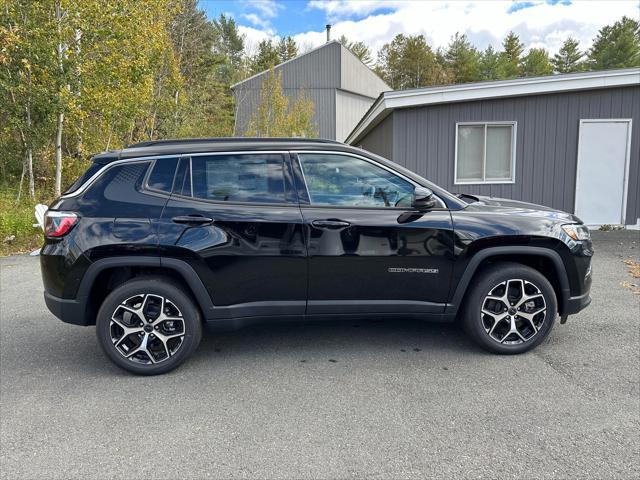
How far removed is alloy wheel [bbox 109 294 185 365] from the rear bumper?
0.26m

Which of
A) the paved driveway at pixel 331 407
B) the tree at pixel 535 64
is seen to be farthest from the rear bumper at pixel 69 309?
the tree at pixel 535 64

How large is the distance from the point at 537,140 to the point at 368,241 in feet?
26.3

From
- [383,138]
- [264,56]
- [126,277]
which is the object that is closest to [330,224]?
[126,277]

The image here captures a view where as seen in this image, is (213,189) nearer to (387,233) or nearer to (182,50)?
(387,233)

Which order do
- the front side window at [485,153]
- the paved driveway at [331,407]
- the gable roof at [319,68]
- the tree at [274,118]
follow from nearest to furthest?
the paved driveway at [331,407]
the front side window at [485,153]
the tree at [274,118]
the gable roof at [319,68]

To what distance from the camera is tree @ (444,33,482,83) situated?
47.8 m

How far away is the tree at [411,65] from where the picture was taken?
163 feet

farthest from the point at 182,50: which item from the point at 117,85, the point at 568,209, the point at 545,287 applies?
the point at 545,287

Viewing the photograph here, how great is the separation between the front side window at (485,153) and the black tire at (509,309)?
649cm

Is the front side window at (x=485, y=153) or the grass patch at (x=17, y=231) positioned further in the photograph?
the front side window at (x=485, y=153)

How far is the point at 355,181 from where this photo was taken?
11.4 ft

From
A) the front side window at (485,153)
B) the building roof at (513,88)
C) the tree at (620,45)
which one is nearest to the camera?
the building roof at (513,88)

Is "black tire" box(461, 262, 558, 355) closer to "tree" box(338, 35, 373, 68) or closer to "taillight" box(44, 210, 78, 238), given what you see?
"taillight" box(44, 210, 78, 238)

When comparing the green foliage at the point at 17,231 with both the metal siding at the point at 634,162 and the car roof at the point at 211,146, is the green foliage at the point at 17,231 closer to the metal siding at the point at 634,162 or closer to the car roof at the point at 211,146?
the car roof at the point at 211,146
